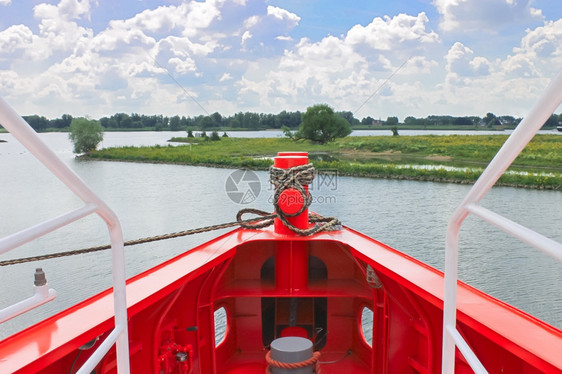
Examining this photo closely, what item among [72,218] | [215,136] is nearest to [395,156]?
[215,136]

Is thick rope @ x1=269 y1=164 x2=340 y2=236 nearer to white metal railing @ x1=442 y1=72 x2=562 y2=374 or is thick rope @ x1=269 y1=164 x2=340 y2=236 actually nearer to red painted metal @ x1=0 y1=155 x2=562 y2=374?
red painted metal @ x1=0 y1=155 x2=562 y2=374

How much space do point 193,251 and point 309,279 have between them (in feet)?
A: 3.13

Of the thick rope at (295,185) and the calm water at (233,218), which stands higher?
the thick rope at (295,185)

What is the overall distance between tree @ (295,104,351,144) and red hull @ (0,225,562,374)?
3676 centimetres

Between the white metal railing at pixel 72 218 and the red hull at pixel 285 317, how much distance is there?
1.71 feet

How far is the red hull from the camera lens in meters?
1.80

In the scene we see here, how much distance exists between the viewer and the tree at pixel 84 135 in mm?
41188

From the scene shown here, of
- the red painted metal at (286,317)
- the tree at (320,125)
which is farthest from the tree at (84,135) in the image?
the red painted metal at (286,317)

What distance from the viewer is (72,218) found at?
104cm

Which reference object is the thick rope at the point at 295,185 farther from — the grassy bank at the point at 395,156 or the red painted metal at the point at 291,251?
the grassy bank at the point at 395,156

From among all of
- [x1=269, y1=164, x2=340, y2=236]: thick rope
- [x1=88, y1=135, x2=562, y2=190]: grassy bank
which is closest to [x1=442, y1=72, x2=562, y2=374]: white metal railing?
[x1=269, y1=164, x2=340, y2=236]: thick rope

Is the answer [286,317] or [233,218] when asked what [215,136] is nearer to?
[233,218]

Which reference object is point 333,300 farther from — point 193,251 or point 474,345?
point 474,345

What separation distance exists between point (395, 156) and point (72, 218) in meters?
37.7
